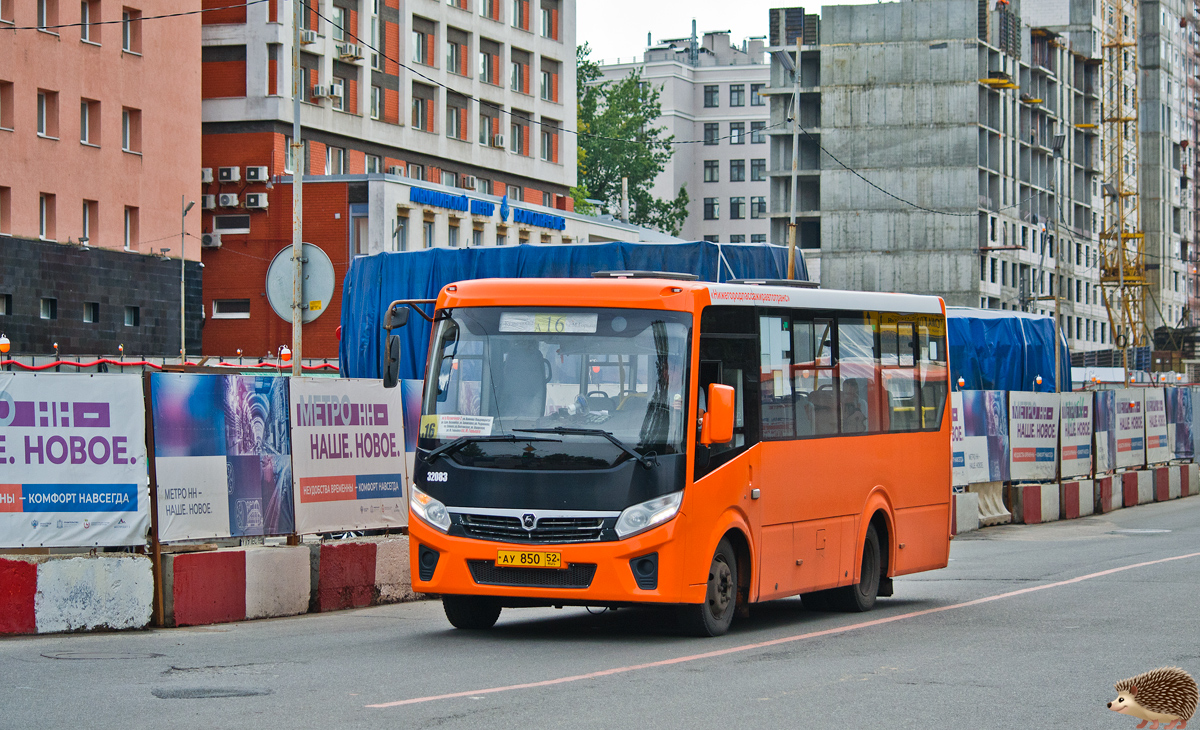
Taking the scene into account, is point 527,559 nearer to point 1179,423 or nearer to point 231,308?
point 1179,423

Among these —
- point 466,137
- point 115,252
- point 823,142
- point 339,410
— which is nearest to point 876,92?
point 823,142

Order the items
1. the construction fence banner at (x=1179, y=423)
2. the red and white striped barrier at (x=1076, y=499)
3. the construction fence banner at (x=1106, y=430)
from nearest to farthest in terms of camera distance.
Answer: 1. the red and white striped barrier at (x=1076, y=499)
2. the construction fence banner at (x=1106, y=430)
3. the construction fence banner at (x=1179, y=423)

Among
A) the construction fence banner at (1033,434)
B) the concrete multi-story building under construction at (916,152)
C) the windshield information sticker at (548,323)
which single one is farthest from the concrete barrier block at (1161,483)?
the concrete multi-story building under construction at (916,152)

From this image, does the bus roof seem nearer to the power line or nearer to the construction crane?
the power line

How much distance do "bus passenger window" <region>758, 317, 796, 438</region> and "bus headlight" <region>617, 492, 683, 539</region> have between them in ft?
5.13

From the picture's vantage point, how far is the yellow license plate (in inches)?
444

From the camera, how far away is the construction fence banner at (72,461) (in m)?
11.8

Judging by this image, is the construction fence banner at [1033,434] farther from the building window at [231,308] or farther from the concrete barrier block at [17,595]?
the building window at [231,308]

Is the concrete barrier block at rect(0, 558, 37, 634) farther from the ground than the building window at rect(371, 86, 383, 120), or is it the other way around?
the building window at rect(371, 86, 383, 120)

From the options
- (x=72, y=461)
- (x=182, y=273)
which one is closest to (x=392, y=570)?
(x=72, y=461)

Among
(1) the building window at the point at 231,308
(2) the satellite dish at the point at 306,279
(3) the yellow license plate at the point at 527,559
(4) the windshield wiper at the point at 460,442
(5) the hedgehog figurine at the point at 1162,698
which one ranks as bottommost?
(3) the yellow license plate at the point at 527,559

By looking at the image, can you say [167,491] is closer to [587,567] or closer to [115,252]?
[587,567]

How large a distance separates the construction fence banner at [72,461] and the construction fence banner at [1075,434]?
20541mm

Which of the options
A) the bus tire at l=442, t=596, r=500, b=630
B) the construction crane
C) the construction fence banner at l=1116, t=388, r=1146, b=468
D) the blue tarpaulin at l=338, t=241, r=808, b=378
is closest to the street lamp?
the blue tarpaulin at l=338, t=241, r=808, b=378
